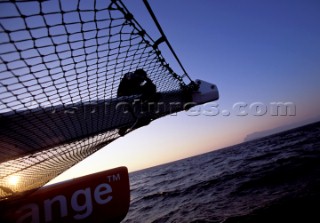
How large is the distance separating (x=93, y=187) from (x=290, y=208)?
6.61 m

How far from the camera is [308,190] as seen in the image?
8055 millimetres

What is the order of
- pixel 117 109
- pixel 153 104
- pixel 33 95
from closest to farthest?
pixel 33 95, pixel 117 109, pixel 153 104

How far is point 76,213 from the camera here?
3162 mm

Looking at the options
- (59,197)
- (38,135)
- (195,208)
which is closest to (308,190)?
(195,208)

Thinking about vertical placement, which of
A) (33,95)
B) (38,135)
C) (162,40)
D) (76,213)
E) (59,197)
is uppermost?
(162,40)

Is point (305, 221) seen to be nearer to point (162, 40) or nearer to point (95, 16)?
point (162, 40)

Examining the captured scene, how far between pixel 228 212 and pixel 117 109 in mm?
8134

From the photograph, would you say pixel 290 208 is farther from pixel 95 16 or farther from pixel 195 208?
pixel 95 16

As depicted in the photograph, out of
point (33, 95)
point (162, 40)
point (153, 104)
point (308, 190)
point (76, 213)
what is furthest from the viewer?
point (308, 190)

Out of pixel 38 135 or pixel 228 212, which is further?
pixel 228 212

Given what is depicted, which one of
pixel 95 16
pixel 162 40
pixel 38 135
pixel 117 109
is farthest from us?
Answer: pixel 117 109

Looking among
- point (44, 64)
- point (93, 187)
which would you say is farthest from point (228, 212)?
point (44, 64)

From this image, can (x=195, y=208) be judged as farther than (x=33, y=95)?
Yes

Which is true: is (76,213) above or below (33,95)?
below
